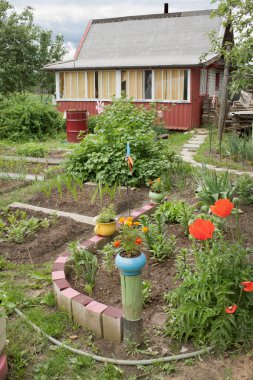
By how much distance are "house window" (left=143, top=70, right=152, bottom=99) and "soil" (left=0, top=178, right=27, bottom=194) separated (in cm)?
887

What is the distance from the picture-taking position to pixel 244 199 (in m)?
5.05

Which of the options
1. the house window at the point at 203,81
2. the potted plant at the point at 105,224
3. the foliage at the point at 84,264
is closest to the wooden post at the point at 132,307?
the foliage at the point at 84,264

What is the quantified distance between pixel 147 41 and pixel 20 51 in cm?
757

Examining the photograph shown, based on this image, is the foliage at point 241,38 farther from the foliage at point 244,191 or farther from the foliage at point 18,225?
the foliage at point 18,225

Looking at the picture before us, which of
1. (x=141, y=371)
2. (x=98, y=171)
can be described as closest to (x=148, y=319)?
(x=141, y=371)

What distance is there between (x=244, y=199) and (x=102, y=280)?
8.14 ft

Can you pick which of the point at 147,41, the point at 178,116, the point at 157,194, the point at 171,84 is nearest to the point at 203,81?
the point at 171,84

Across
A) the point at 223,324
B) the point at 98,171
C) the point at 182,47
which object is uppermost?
the point at 182,47

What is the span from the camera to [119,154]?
625 cm

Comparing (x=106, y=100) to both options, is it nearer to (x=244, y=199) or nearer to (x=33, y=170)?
(x=33, y=170)

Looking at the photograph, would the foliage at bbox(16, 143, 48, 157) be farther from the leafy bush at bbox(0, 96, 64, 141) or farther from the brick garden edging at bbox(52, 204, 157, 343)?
the brick garden edging at bbox(52, 204, 157, 343)

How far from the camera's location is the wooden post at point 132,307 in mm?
2520

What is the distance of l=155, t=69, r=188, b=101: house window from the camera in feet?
45.2

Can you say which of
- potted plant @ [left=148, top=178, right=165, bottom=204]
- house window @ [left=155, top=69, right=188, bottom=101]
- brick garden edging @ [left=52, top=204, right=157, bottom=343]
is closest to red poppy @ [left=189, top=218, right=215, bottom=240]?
brick garden edging @ [left=52, top=204, right=157, bottom=343]
